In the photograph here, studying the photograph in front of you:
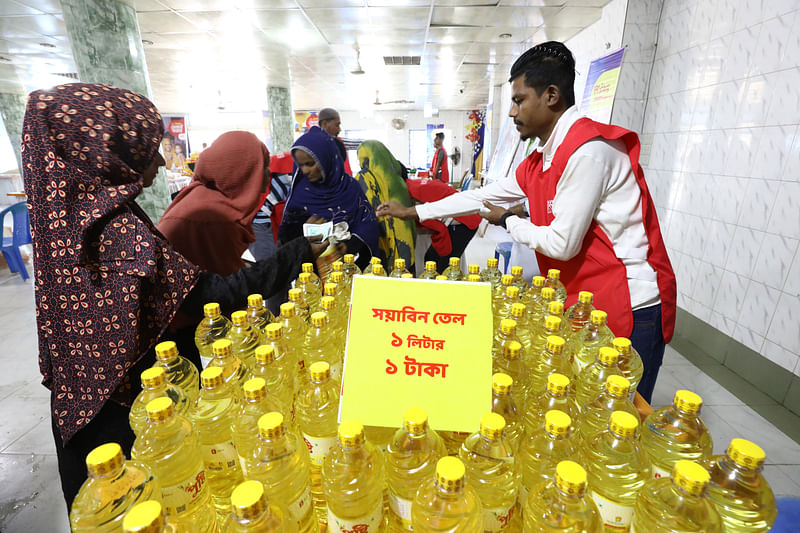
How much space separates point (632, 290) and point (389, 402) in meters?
1.16

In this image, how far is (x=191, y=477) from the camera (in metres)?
0.61

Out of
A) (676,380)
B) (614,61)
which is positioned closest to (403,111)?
(614,61)

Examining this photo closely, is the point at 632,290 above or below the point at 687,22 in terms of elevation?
below

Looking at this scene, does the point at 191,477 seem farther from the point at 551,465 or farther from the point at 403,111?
the point at 403,111

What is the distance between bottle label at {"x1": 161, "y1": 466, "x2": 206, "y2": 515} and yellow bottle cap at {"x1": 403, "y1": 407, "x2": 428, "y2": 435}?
0.36 m

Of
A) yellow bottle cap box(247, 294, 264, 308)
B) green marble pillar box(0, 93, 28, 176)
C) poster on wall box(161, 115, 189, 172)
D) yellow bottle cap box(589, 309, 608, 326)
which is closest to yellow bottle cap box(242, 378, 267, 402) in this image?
yellow bottle cap box(247, 294, 264, 308)

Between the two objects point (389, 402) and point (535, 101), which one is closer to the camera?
point (389, 402)

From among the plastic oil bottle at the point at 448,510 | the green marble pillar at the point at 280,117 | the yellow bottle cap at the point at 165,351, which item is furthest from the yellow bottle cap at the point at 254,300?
the green marble pillar at the point at 280,117

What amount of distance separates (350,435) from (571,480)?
311mm

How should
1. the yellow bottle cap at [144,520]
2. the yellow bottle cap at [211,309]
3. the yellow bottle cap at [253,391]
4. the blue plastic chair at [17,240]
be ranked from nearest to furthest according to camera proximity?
the yellow bottle cap at [144,520] < the yellow bottle cap at [253,391] < the yellow bottle cap at [211,309] < the blue plastic chair at [17,240]

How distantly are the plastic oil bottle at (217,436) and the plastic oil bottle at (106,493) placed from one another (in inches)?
5.7

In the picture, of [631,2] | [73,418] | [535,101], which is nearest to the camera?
[73,418]

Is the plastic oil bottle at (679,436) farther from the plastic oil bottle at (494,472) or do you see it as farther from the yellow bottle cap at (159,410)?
the yellow bottle cap at (159,410)

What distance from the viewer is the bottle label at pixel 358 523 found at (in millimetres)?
571
